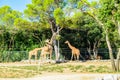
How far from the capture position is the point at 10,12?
30.6 metres

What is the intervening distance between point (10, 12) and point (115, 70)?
45.2 feet

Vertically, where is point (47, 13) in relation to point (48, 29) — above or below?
above

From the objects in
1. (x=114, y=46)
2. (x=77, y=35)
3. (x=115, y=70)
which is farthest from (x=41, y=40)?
(x=115, y=70)

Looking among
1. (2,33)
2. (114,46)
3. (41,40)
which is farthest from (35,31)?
(114,46)

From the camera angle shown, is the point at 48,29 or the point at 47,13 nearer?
the point at 47,13

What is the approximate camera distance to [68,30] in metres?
31.5

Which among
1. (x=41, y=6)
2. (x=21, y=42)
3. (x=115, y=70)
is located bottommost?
(x=115, y=70)

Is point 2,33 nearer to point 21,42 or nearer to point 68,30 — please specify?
point 21,42

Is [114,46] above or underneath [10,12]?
underneath

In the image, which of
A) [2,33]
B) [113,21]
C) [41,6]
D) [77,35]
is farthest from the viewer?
[77,35]

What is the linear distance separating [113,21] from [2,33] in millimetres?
12506

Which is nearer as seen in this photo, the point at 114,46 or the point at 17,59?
the point at 17,59

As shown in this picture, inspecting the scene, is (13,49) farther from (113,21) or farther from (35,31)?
(113,21)

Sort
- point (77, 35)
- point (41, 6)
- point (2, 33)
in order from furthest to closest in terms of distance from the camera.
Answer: point (77, 35) → point (2, 33) → point (41, 6)
